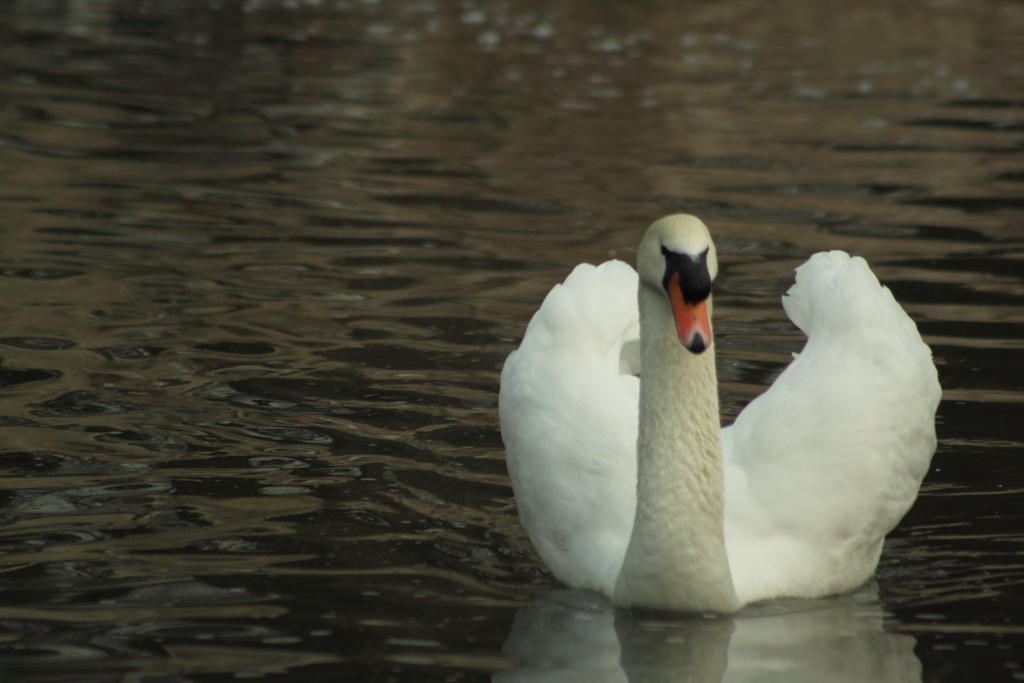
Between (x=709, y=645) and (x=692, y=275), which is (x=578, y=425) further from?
(x=692, y=275)

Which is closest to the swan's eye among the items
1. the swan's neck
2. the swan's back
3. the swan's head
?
the swan's head

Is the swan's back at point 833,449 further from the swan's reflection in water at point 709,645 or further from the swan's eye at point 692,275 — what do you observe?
the swan's eye at point 692,275

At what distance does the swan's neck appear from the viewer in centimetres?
457

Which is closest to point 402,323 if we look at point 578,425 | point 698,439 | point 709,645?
point 578,425

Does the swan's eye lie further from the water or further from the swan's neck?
the water

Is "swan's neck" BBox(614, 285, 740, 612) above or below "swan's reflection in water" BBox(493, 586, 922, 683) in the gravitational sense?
above

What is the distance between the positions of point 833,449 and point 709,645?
955mm

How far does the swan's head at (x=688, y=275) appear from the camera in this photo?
4.24 meters

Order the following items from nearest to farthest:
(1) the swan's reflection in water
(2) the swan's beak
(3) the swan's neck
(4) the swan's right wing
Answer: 1. (2) the swan's beak
2. (1) the swan's reflection in water
3. (3) the swan's neck
4. (4) the swan's right wing

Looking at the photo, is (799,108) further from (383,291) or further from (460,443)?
(460,443)

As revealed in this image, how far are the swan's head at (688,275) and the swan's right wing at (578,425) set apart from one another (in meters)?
0.97

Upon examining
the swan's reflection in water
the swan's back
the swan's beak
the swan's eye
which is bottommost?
the swan's reflection in water

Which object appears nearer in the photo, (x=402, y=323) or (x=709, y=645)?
(x=709, y=645)

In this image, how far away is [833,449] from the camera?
5086 mm
